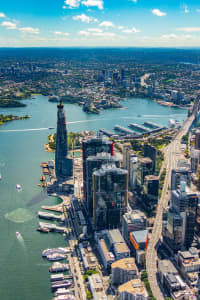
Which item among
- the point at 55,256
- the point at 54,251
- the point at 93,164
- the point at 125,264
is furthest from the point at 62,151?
the point at 125,264

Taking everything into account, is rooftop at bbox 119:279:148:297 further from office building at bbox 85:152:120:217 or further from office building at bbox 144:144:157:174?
office building at bbox 144:144:157:174

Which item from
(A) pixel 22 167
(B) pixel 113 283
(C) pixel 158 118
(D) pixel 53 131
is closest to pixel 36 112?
(D) pixel 53 131

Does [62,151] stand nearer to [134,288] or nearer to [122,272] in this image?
[122,272]

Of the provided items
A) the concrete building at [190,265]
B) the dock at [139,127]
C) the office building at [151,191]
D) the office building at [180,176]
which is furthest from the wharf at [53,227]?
the dock at [139,127]

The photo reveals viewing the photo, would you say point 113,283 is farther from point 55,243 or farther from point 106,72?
point 106,72

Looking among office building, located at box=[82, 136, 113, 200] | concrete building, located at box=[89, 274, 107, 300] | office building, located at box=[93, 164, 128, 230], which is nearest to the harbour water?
concrete building, located at box=[89, 274, 107, 300]
